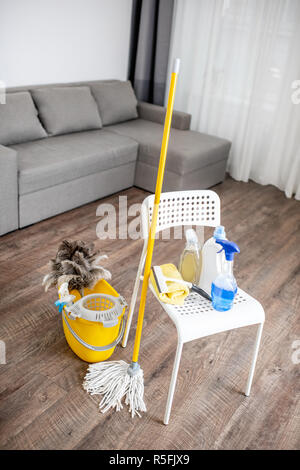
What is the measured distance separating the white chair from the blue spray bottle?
1.6 inches

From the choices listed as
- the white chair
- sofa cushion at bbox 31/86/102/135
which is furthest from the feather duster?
sofa cushion at bbox 31/86/102/135

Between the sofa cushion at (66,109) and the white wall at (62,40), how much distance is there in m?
0.25

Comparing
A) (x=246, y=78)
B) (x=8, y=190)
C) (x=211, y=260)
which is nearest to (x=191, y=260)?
(x=211, y=260)

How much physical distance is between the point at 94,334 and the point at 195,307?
0.42 meters

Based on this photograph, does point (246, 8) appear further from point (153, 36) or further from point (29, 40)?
point (29, 40)

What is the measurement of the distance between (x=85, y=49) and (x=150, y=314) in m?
2.44

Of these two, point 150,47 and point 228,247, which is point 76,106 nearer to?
point 150,47

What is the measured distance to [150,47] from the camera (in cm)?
392

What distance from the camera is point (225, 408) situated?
64.4 inches

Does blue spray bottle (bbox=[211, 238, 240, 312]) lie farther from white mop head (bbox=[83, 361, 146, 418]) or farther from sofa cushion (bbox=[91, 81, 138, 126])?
sofa cushion (bbox=[91, 81, 138, 126])

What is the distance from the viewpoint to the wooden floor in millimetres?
1490

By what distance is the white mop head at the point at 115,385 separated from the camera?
1.58 m

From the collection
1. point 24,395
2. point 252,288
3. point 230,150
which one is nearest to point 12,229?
point 24,395
